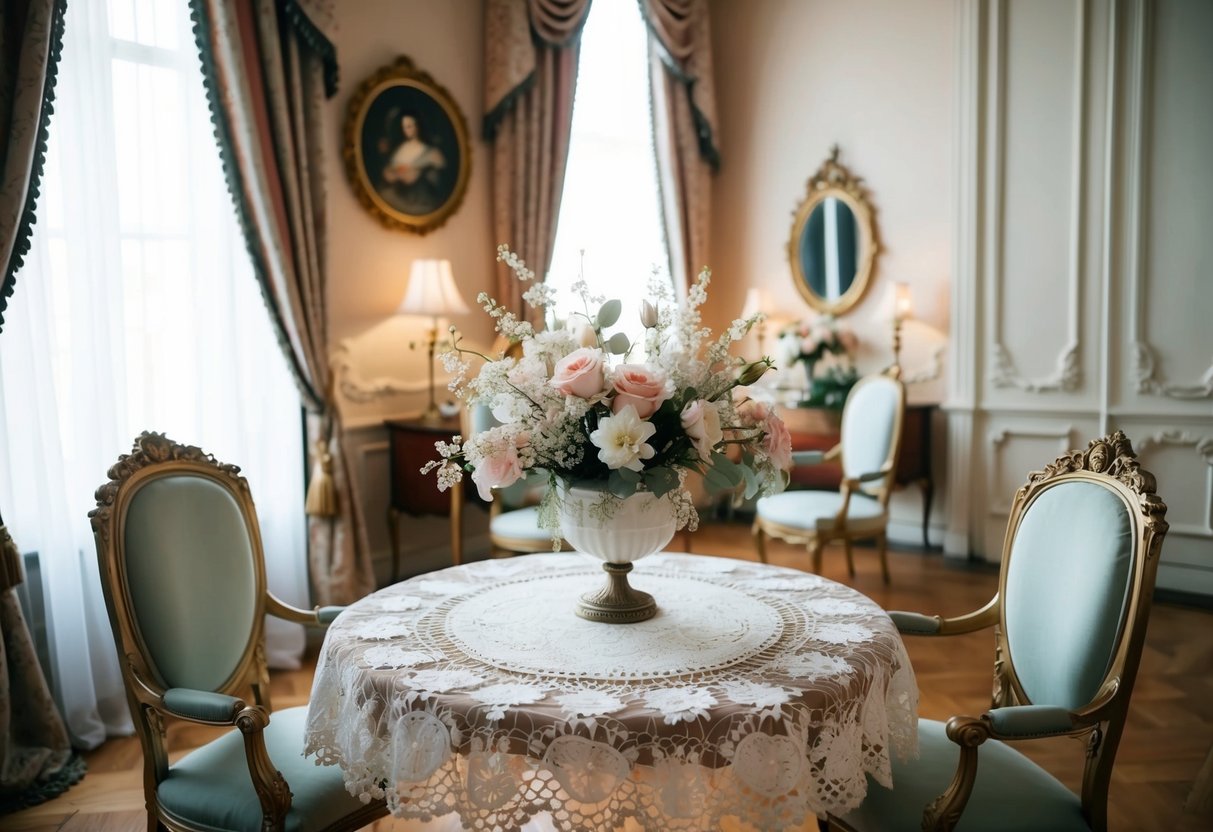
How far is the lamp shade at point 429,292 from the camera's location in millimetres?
3746

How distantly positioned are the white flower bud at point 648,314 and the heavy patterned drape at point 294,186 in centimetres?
203

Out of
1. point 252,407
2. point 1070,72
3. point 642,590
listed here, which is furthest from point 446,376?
point 1070,72

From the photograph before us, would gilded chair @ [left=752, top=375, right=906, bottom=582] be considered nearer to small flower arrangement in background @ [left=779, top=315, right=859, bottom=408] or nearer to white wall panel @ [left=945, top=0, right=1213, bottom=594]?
small flower arrangement in background @ [left=779, top=315, right=859, bottom=408]

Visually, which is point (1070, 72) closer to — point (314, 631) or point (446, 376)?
point (446, 376)

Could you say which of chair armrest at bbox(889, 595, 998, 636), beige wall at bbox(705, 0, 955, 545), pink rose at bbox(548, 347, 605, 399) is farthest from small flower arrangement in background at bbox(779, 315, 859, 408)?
pink rose at bbox(548, 347, 605, 399)

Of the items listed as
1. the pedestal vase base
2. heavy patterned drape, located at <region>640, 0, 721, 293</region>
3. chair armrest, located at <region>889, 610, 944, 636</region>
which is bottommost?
chair armrest, located at <region>889, 610, 944, 636</region>

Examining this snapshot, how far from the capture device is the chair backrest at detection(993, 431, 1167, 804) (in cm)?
140

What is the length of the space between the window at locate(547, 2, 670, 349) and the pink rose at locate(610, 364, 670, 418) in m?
3.27

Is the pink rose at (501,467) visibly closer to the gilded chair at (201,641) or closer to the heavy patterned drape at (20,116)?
the gilded chair at (201,641)

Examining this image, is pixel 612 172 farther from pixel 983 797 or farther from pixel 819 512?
pixel 983 797

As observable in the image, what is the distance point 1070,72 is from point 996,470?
6.15ft

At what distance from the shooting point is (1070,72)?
4.06 metres

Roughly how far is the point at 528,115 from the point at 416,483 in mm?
1940

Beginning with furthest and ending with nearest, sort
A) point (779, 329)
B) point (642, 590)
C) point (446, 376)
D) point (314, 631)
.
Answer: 1. point (779, 329)
2. point (446, 376)
3. point (314, 631)
4. point (642, 590)
